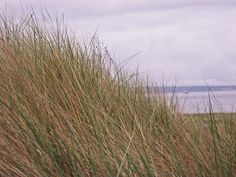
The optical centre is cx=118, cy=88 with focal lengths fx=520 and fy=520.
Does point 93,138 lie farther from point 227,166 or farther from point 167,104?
point 167,104

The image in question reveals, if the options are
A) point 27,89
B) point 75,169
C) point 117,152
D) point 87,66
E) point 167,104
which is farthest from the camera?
point 167,104

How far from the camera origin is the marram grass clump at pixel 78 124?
2.17 metres

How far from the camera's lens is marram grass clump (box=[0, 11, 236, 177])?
2.17 metres

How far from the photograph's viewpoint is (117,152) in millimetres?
2248

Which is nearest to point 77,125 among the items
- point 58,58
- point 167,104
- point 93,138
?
point 93,138

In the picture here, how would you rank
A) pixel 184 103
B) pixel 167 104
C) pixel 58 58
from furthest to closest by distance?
pixel 184 103 → pixel 167 104 → pixel 58 58

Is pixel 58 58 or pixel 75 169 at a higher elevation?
pixel 58 58

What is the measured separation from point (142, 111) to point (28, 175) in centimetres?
132

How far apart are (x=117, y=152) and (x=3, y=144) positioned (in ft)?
1.67

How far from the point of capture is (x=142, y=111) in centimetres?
330

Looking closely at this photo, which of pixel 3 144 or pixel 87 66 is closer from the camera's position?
→ pixel 3 144

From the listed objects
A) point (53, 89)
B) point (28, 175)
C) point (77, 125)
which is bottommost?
point (28, 175)

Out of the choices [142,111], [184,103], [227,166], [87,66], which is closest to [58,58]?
[87,66]

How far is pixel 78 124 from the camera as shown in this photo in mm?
2434
